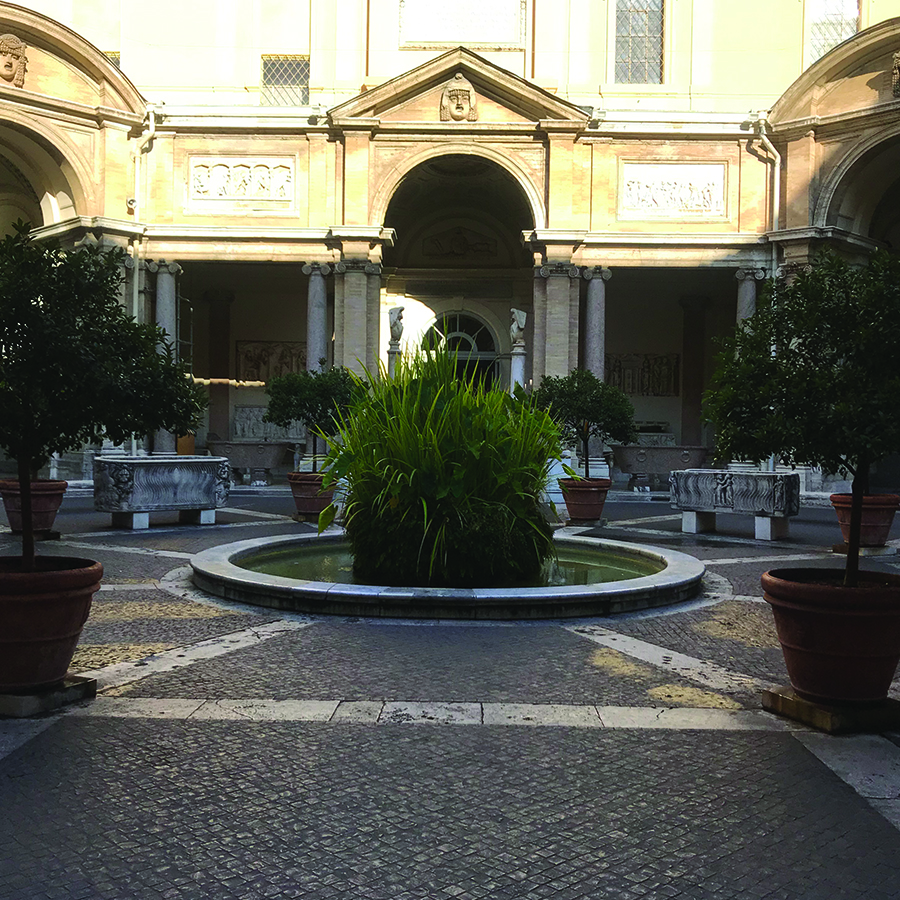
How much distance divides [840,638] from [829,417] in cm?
109

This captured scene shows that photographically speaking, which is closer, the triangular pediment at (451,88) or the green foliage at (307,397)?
the green foliage at (307,397)

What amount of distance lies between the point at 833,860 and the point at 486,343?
2570cm

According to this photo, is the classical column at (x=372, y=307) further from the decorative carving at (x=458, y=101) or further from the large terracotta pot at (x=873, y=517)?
the large terracotta pot at (x=873, y=517)

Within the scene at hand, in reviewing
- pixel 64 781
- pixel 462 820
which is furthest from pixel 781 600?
Answer: pixel 64 781

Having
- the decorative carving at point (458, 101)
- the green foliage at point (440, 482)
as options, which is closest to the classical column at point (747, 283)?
the decorative carving at point (458, 101)

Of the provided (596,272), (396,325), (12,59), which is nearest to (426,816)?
(396,325)

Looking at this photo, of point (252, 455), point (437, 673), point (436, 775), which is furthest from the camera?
point (252, 455)

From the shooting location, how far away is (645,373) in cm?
2847

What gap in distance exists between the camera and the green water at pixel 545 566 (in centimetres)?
834

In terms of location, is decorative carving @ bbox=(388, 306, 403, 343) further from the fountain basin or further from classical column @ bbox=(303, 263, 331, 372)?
the fountain basin

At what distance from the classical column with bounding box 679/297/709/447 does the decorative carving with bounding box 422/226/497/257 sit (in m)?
6.27

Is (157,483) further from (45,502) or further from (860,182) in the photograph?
(860,182)

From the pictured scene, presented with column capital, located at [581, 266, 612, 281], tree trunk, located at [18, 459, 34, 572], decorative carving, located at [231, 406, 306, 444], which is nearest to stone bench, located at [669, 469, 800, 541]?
tree trunk, located at [18, 459, 34, 572]

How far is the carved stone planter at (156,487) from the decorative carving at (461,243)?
661 inches
